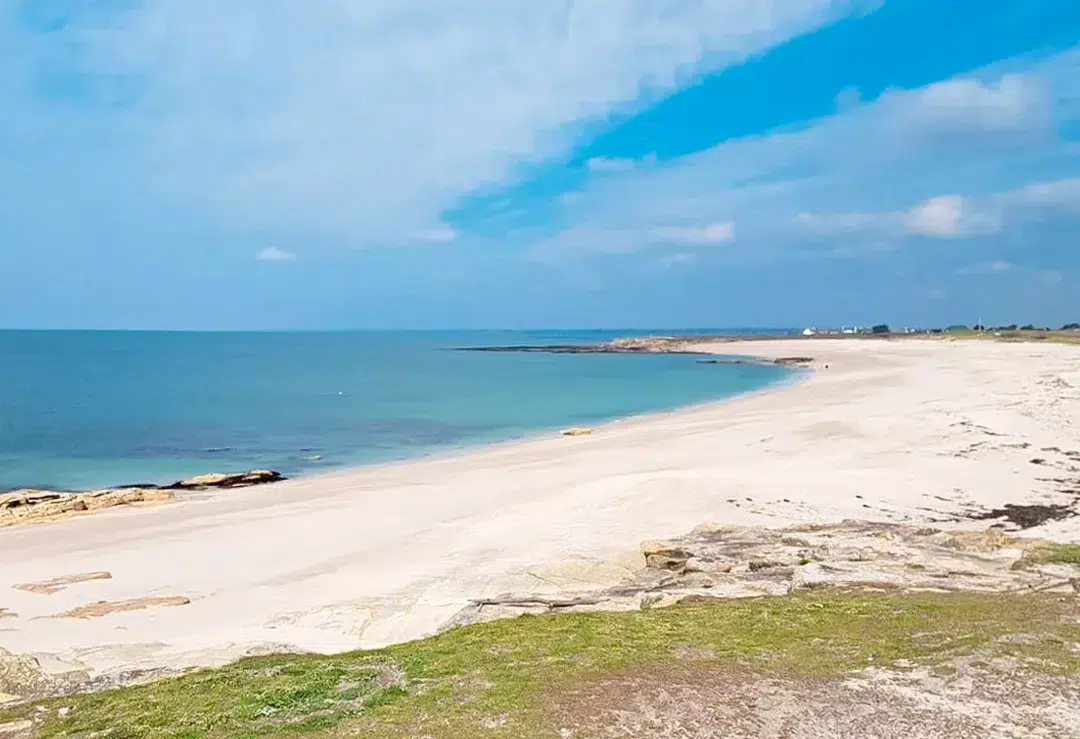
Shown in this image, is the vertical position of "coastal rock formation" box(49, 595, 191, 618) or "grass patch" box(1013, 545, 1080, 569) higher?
"grass patch" box(1013, 545, 1080, 569)

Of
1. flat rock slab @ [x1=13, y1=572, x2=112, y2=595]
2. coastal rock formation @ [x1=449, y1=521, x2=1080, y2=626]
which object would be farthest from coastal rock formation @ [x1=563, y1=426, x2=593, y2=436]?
flat rock slab @ [x1=13, y1=572, x2=112, y2=595]

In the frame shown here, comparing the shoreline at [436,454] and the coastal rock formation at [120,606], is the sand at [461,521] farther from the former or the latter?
→ the shoreline at [436,454]

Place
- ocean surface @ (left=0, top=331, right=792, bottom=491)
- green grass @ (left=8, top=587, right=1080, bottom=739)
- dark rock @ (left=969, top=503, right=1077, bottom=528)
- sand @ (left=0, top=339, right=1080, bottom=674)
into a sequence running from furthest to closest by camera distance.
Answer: ocean surface @ (left=0, top=331, right=792, bottom=491), dark rock @ (left=969, top=503, right=1077, bottom=528), sand @ (left=0, top=339, right=1080, bottom=674), green grass @ (left=8, top=587, right=1080, bottom=739)

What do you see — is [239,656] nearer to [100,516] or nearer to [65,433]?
[100,516]

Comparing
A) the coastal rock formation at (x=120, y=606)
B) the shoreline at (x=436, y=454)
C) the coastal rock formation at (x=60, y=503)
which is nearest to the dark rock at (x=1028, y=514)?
the coastal rock formation at (x=120, y=606)

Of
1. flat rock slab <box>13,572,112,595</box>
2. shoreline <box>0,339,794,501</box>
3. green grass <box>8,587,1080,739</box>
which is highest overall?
green grass <box>8,587,1080,739</box>

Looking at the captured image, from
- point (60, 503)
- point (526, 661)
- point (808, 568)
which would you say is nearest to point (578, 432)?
point (60, 503)

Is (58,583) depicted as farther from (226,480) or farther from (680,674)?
(226,480)

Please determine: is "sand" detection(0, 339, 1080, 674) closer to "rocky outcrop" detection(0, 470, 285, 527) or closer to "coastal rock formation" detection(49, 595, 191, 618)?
"coastal rock formation" detection(49, 595, 191, 618)
